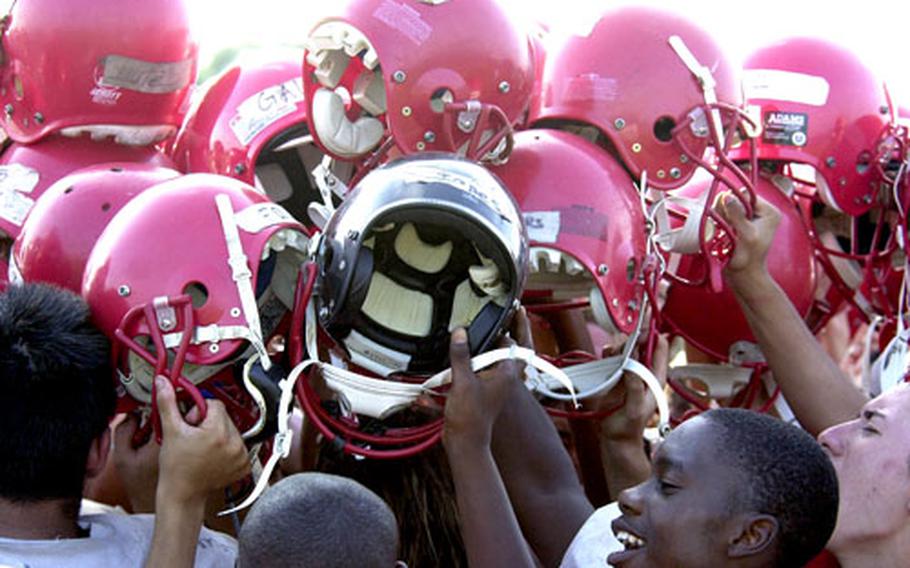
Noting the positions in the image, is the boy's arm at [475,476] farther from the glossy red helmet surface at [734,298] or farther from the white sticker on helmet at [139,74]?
the white sticker on helmet at [139,74]

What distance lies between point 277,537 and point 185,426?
0.37m

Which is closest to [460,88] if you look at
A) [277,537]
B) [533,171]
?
[533,171]

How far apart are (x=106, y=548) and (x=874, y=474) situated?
1505 mm

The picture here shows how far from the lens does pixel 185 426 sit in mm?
2453

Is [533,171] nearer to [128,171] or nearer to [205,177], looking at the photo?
[205,177]

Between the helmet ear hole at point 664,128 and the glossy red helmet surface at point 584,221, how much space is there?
0.64ft

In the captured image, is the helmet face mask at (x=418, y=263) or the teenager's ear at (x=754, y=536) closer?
the teenager's ear at (x=754, y=536)

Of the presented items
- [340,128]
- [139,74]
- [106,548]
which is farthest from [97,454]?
[139,74]

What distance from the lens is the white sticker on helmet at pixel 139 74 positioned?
132 inches

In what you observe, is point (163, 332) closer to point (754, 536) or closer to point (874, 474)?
point (754, 536)

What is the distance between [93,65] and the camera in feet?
11.0

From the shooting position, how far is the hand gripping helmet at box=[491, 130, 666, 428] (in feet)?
9.52

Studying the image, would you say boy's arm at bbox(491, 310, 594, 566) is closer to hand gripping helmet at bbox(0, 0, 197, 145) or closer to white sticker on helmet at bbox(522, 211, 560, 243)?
white sticker on helmet at bbox(522, 211, 560, 243)

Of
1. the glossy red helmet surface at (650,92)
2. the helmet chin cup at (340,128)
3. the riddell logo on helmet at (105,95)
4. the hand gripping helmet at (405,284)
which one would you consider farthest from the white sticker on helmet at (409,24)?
the riddell logo on helmet at (105,95)
